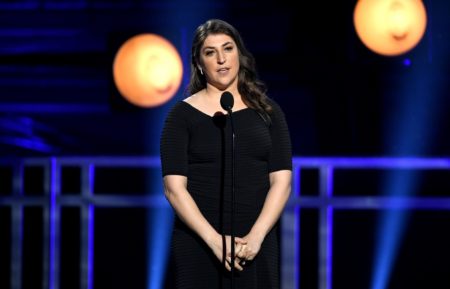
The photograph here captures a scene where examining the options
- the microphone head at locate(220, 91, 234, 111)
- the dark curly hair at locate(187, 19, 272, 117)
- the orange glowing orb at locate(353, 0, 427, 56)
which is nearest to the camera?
the microphone head at locate(220, 91, 234, 111)

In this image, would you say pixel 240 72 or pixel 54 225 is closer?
pixel 240 72

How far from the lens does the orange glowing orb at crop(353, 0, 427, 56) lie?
414 centimetres

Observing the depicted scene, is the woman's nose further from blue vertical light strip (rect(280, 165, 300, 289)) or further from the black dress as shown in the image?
blue vertical light strip (rect(280, 165, 300, 289))

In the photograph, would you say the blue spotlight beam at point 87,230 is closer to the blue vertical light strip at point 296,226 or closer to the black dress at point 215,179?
the blue vertical light strip at point 296,226

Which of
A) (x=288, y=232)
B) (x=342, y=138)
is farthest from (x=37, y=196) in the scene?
(x=342, y=138)

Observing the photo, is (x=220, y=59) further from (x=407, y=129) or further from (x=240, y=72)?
(x=407, y=129)

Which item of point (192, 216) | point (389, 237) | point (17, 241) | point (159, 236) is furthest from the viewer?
point (159, 236)

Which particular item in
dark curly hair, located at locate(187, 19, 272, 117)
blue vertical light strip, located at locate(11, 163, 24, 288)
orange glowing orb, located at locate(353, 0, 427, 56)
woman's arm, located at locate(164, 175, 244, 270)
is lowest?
blue vertical light strip, located at locate(11, 163, 24, 288)

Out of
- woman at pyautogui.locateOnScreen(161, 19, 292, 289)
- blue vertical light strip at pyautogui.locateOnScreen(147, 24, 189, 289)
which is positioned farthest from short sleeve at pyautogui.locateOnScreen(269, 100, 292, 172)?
blue vertical light strip at pyautogui.locateOnScreen(147, 24, 189, 289)

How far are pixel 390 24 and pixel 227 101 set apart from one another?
2045 millimetres

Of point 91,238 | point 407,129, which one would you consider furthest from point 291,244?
point 91,238

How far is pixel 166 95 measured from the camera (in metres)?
4.43

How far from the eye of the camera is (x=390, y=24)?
414cm

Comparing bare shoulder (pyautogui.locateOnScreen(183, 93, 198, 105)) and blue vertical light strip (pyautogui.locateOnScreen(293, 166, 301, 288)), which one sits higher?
→ bare shoulder (pyautogui.locateOnScreen(183, 93, 198, 105))
